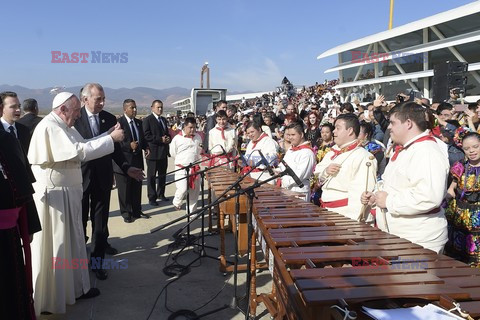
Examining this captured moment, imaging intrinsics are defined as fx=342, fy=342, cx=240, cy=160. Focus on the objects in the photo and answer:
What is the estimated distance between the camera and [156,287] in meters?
3.96

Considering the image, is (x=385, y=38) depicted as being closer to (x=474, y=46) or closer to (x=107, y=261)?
(x=474, y=46)

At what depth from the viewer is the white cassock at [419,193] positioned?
2572 millimetres

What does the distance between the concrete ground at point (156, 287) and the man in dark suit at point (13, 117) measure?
6.68 feet

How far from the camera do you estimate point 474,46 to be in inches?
881

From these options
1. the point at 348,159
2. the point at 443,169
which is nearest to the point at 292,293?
the point at 443,169

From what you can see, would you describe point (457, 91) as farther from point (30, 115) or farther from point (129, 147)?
point (30, 115)

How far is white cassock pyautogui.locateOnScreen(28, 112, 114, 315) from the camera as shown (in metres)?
3.29

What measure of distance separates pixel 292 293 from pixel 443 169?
5.29 ft

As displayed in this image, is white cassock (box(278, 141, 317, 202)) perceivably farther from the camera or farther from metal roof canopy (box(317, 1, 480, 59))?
metal roof canopy (box(317, 1, 480, 59))

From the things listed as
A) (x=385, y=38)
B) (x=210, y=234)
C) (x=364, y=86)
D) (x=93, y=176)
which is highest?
(x=385, y=38)

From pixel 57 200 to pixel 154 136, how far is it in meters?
4.50
